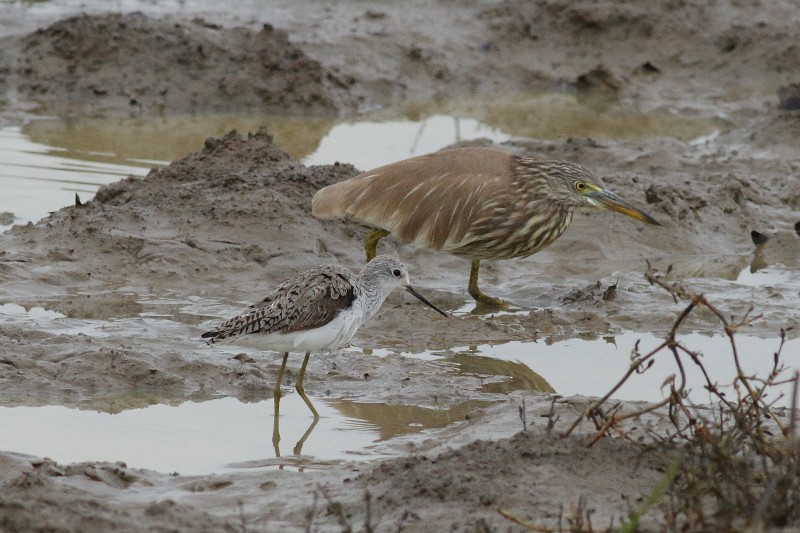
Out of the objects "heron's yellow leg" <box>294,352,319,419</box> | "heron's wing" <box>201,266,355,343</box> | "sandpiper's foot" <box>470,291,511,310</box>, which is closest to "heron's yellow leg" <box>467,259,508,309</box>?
"sandpiper's foot" <box>470,291,511,310</box>

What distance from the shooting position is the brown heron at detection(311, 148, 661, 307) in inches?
368

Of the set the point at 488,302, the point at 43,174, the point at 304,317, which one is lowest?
the point at 304,317

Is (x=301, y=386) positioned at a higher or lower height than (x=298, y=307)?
lower

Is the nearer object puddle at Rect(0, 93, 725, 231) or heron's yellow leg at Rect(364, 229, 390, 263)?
heron's yellow leg at Rect(364, 229, 390, 263)

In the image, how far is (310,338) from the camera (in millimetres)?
6977

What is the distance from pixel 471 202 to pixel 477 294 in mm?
729

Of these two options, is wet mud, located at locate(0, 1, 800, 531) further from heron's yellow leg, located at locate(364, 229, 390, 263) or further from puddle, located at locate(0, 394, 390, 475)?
heron's yellow leg, located at locate(364, 229, 390, 263)

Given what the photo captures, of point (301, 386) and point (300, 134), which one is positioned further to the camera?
point (300, 134)

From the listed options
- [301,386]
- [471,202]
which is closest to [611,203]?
[471,202]

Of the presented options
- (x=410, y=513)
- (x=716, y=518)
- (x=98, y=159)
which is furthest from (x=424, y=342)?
(x=98, y=159)

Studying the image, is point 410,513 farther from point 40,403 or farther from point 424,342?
point 424,342

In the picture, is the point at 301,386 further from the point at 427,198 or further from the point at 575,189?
the point at 575,189

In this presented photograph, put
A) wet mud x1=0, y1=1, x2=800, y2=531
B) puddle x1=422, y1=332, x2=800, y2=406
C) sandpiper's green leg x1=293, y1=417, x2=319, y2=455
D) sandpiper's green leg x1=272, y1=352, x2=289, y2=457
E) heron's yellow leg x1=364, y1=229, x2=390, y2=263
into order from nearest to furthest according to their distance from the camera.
Answer: wet mud x1=0, y1=1, x2=800, y2=531 < sandpiper's green leg x1=293, y1=417, x2=319, y2=455 < sandpiper's green leg x1=272, y1=352, x2=289, y2=457 < puddle x1=422, y1=332, x2=800, y2=406 < heron's yellow leg x1=364, y1=229, x2=390, y2=263

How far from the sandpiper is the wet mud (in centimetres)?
53
